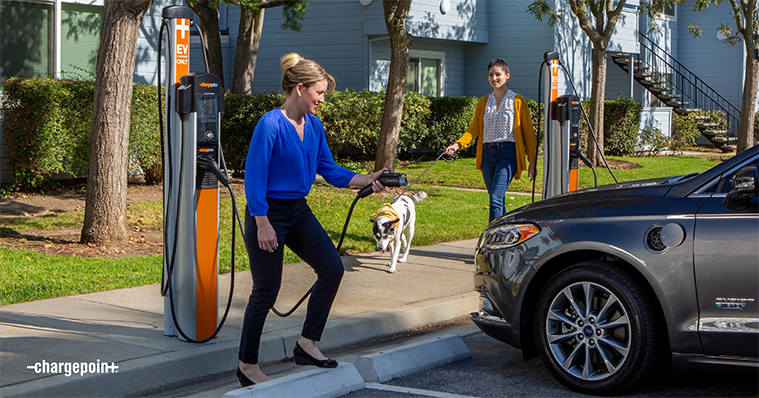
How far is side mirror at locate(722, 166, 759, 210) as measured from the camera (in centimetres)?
415

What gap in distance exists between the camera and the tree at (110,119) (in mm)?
8469

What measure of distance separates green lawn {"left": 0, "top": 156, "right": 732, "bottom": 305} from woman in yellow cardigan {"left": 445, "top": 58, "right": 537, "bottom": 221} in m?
1.91

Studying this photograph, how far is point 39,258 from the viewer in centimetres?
790

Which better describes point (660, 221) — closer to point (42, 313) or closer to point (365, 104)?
point (42, 313)

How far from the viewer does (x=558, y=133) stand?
25.7 ft

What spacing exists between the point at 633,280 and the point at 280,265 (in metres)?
2.00

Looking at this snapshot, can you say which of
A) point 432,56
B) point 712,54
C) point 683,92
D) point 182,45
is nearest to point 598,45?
point 432,56

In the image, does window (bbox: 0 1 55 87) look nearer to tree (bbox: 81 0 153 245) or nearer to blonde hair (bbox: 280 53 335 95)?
tree (bbox: 81 0 153 245)

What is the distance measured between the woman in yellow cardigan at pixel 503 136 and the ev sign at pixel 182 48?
334 cm

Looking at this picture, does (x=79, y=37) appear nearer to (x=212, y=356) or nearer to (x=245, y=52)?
(x=245, y=52)

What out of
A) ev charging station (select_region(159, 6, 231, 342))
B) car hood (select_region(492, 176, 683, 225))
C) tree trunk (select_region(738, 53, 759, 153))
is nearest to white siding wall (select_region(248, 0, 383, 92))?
tree trunk (select_region(738, 53, 759, 153))

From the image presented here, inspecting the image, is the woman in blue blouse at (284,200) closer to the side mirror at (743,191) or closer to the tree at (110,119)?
the side mirror at (743,191)

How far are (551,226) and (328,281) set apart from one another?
1.38m

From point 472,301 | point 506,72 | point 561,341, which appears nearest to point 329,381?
point 561,341
